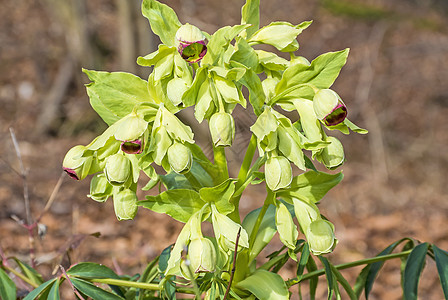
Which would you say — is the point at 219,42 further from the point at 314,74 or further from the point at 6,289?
the point at 6,289

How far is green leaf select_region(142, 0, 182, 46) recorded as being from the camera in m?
0.90

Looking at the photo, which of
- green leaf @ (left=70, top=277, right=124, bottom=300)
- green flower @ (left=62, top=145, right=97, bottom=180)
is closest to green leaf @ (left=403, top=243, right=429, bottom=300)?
green leaf @ (left=70, top=277, right=124, bottom=300)

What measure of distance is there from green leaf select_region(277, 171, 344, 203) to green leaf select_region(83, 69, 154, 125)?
301 millimetres

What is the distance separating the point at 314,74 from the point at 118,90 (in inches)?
13.2

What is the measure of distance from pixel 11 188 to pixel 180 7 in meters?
4.50

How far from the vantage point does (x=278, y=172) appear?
2.74 feet

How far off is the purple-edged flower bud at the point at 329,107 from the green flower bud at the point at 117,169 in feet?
1.02

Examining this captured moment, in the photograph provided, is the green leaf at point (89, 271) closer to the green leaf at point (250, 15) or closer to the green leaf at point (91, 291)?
the green leaf at point (91, 291)

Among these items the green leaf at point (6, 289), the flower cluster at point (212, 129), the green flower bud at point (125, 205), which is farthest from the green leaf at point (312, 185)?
the green leaf at point (6, 289)

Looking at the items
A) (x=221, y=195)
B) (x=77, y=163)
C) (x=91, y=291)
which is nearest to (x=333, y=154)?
(x=221, y=195)

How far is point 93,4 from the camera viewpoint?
22.3 ft

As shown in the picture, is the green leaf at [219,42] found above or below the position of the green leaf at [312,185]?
above

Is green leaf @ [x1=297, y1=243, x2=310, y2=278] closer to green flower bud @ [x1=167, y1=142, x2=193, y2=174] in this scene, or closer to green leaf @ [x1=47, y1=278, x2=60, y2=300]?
green flower bud @ [x1=167, y1=142, x2=193, y2=174]

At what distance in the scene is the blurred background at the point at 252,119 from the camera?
8.08 ft
